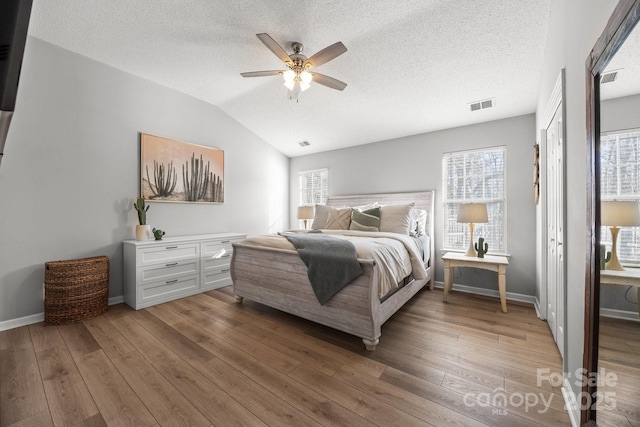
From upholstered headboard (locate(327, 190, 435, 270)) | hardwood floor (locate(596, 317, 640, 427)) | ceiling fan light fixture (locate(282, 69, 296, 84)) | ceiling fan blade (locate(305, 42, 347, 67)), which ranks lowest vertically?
hardwood floor (locate(596, 317, 640, 427))

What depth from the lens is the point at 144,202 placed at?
11.3 ft

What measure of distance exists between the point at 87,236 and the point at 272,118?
3017mm

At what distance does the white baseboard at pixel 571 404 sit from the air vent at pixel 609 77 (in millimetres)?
1548

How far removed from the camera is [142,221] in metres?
3.31

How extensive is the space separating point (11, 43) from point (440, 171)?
14.0 ft

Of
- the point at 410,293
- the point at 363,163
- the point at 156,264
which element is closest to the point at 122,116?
the point at 156,264

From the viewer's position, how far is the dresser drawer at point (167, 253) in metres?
3.11

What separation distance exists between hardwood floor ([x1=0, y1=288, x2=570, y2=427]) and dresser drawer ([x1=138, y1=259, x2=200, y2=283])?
0.49 m

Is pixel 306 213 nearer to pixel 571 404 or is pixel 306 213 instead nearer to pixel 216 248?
pixel 216 248

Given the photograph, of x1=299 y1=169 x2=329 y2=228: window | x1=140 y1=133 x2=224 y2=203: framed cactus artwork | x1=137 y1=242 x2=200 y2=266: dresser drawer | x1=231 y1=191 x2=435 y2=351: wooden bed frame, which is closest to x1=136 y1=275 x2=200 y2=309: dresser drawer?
x1=137 y1=242 x2=200 y2=266: dresser drawer

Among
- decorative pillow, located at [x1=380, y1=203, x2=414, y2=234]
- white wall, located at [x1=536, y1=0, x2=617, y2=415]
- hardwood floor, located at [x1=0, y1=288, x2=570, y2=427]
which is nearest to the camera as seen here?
white wall, located at [x1=536, y1=0, x2=617, y2=415]

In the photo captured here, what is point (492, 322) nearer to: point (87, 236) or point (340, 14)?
point (340, 14)

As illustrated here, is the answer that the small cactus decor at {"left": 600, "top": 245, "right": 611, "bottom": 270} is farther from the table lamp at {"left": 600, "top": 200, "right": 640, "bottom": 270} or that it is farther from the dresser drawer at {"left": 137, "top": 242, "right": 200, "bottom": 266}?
the dresser drawer at {"left": 137, "top": 242, "right": 200, "bottom": 266}

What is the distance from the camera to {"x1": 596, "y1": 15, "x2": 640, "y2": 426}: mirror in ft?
2.68
